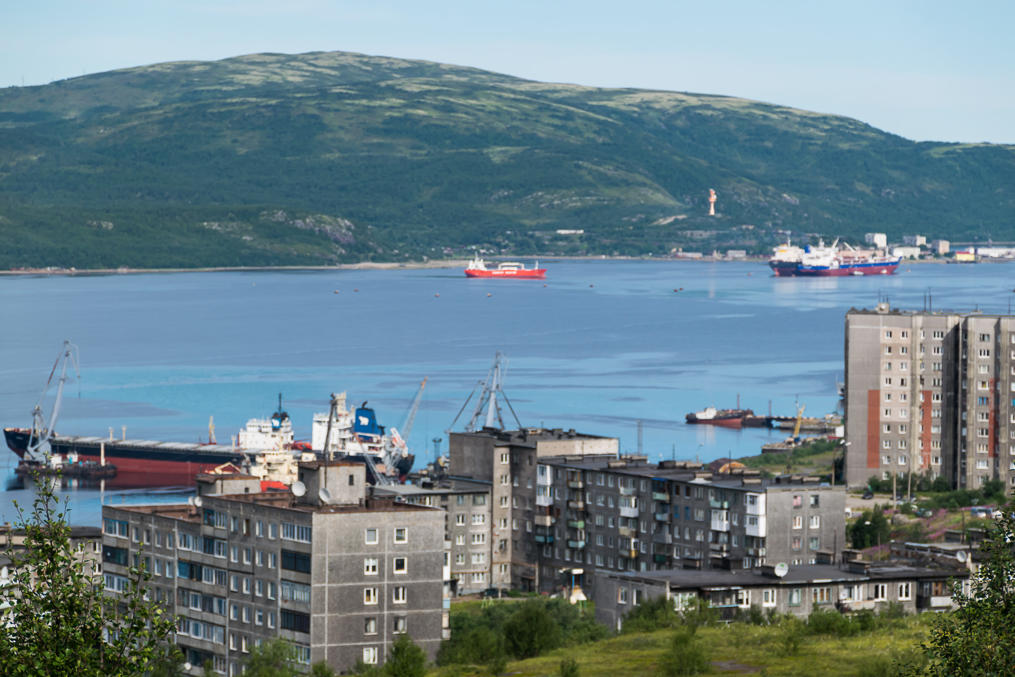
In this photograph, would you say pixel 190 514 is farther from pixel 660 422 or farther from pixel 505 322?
pixel 505 322

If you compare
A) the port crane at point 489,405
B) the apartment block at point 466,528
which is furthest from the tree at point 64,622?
the port crane at point 489,405

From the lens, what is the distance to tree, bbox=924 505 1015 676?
21344 mm

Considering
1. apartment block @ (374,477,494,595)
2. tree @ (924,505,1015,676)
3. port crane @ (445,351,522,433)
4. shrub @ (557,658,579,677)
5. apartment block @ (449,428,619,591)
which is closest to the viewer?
tree @ (924,505,1015,676)

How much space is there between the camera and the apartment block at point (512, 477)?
2345 inches

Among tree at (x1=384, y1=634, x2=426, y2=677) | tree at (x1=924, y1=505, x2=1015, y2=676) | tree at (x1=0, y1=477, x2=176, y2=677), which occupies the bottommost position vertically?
tree at (x1=384, y1=634, x2=426, y2=677)

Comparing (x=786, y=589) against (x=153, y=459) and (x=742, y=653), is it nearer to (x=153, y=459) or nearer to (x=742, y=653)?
(x=742, y=653)

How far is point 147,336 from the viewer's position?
597ft

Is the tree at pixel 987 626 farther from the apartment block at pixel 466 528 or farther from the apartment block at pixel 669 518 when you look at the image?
the apartment block at pixel 466 528

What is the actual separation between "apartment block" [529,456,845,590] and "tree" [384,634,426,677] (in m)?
12.1

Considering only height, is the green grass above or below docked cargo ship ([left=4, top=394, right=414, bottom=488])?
below

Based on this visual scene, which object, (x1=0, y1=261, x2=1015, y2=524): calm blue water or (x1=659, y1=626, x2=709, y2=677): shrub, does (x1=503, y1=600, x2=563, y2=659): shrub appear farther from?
(x1=0, y1=261, x2=1015, y2=524): calm blue water

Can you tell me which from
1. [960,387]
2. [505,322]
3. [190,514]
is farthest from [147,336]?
[190,514]

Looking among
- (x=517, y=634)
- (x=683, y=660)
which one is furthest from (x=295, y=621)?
(x=683, y=660)

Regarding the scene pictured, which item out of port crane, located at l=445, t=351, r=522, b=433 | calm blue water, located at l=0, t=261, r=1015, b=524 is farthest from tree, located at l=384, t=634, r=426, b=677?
calm blue water, located at l=0, t=261, r=1015, b=524
